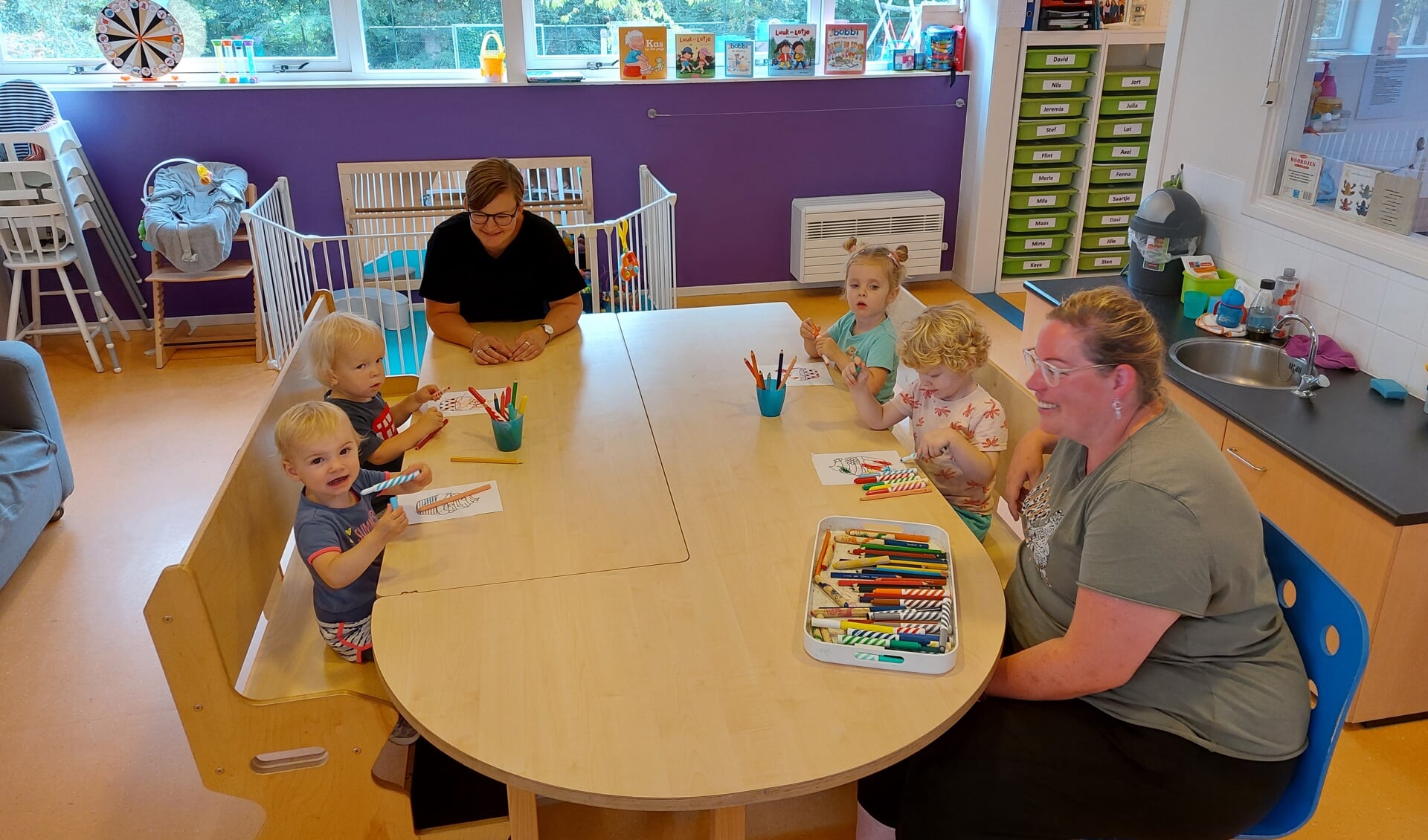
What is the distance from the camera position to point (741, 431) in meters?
2.30

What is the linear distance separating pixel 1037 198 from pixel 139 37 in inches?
177

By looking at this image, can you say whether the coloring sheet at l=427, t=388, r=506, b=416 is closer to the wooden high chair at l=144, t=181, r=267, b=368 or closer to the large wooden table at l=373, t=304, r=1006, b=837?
the large wooden table at l=373, t=304, r=1006, b=837

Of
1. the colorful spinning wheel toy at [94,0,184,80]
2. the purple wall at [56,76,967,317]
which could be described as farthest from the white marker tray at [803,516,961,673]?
the colorful spinning wheel toy at [94,0,184,80]

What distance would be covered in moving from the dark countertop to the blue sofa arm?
342cm

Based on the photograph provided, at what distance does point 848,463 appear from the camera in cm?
213

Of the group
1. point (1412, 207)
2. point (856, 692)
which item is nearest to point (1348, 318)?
point (1412, 207)

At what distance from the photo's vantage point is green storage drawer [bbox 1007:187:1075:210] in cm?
548

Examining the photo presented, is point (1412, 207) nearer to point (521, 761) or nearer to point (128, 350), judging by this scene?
point (521, 761)

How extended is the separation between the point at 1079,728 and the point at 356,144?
4509 millimetres

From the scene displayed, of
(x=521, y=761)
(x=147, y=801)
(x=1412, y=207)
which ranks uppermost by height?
(x=1412, y=207)

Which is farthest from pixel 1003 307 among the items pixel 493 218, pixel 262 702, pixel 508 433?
pixel 262 702

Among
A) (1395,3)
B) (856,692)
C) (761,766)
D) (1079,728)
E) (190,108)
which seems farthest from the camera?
(190,108)

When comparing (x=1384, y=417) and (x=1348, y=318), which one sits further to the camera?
(x=1348, y=318)

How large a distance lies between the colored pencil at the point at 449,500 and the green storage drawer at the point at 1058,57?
13.9 feet
